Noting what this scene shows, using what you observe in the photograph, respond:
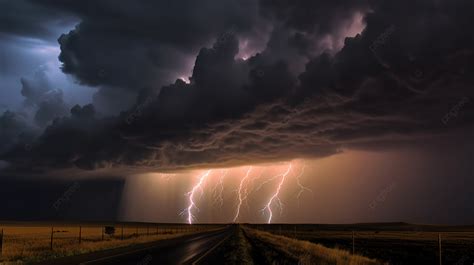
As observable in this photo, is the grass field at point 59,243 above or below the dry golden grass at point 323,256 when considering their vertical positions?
below

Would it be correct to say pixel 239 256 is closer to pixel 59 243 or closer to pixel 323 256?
pixel 323 256

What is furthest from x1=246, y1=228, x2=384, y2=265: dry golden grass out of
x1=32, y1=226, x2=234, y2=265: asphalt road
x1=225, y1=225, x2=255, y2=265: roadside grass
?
x1=32, y1=226, x2=234, y2=265: asphalt road

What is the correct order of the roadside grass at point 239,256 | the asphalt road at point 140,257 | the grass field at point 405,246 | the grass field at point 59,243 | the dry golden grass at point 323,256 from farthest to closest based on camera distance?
the grass field at point 405,246, the grass field at point 59,243, the asphalt road at point 140,257, the dry golden grass at point 323,256, the roadside grass at point 239,256

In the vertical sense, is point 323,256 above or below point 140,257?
above

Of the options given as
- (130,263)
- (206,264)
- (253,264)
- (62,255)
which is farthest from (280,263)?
(62,255)

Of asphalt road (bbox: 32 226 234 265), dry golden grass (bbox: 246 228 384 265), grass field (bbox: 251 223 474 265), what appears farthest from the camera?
grass field (bbox: 251 223 474 265)

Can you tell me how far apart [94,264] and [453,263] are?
20841mm

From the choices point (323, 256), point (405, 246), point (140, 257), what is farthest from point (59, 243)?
point (405, 246)

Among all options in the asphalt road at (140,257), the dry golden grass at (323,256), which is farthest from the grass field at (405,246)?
the asphalt road at (140,257)

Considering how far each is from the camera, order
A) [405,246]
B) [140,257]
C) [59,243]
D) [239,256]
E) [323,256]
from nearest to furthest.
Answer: [239,256] < [323,256] < [140,257] < [59,243] < [405,246]

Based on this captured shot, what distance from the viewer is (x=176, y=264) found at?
64.4ft

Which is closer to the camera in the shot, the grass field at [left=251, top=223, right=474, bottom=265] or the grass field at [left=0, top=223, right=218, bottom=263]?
the grass field at [left=0, top=223, right=218, bottom=263]

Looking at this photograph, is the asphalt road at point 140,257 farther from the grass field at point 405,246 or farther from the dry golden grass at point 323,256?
the grass field at point 405,246

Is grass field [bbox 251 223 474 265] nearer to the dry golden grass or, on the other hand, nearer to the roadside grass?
the dry golden grass
